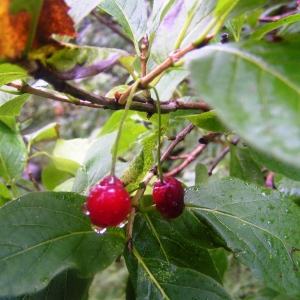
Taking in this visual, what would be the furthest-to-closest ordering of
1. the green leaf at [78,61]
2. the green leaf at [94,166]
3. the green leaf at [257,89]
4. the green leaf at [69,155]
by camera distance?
1. the green leaf at [69,155]
2. the green leaf at [94,166]
3. the green leaf at [78,61]
4. the green leaf at [257,89]

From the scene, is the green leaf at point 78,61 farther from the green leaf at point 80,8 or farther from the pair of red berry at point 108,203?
the pair of red berry at point 108,203

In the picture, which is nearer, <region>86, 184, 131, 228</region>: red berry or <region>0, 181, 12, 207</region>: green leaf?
<region>86, 184, 131, 228</region>: red berry

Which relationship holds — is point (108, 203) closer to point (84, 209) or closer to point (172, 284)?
point (84, 209)

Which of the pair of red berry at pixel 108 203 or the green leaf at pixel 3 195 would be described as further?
the green leaf at pixel 3 195

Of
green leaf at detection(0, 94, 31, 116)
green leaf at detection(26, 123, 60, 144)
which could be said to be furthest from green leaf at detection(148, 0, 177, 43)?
green leaf at detection(26, 123, 60, 144)

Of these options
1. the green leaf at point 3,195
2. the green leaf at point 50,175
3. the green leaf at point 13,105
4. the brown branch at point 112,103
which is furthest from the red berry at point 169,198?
the green leaf at point 50,175

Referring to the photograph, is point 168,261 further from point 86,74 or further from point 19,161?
point 19,161

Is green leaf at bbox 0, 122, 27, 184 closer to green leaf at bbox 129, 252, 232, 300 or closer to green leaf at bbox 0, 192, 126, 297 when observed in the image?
green leaf at bbox 0, 192, 126, 297
